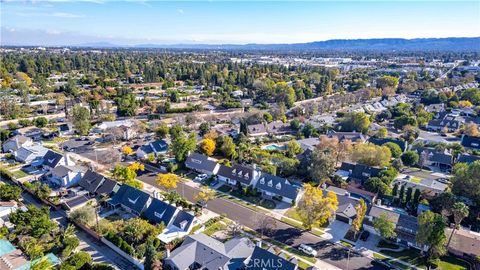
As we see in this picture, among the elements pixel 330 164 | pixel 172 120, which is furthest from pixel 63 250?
pixel 172 120

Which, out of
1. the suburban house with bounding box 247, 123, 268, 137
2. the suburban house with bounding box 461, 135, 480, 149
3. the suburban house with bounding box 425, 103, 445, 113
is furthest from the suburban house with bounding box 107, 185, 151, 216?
the suburban house with bounding box 425, 103, 445, 113

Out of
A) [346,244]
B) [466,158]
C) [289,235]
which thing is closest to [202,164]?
[289,235]

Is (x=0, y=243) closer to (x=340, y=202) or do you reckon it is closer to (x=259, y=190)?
(x=259, y=190)

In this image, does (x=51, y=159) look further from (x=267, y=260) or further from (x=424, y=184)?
(x=424, y=184)

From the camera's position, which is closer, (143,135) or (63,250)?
(63,250)

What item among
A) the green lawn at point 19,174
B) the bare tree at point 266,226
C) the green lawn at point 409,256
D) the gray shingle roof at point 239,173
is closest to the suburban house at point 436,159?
the green lawn at point 409,256

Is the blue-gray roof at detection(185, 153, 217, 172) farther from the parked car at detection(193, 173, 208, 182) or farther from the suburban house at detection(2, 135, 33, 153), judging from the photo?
the suburban house at detection(2, 135, 33, 153)
